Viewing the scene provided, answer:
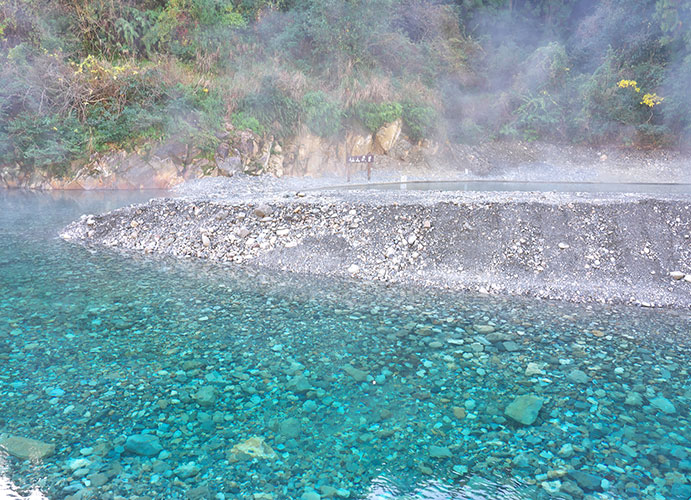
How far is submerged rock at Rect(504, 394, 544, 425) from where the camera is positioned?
2962 mm

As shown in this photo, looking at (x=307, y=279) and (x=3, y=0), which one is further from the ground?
(x=3, y=0)

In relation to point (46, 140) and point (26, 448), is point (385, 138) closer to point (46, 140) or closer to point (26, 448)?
point (46, 140)

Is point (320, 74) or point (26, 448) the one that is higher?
point (320, 74)

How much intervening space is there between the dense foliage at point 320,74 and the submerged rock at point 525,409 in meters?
16.4

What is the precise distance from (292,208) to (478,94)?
72.8ft

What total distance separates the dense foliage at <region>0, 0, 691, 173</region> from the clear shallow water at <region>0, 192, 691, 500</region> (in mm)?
14004

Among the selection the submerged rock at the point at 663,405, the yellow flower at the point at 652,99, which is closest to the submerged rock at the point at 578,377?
the submerged rock at the point at 663,405

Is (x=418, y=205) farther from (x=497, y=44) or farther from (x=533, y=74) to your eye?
(x=497, y=44)

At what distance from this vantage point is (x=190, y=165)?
668 inches

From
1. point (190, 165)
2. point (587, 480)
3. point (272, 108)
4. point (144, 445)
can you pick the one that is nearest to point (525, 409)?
point (587, 480)

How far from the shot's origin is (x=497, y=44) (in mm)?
28797

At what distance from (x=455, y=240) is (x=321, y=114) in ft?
45.6

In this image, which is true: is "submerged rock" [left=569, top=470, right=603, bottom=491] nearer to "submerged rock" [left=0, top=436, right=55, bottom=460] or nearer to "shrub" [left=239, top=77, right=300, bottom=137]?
"submerged rock" [left=0, top=436, right=55, bottom=460]

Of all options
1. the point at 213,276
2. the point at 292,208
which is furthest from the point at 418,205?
the point at 213,276
